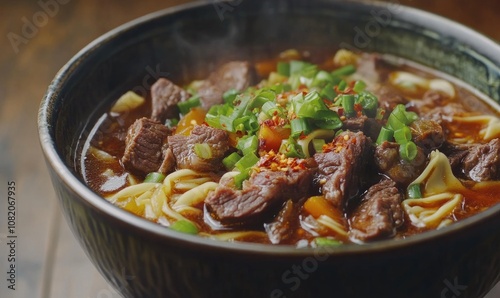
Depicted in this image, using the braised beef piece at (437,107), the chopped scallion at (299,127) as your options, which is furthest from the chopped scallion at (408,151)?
the braised beef piece at (437,107)

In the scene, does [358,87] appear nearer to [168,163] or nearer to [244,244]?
[168,163]

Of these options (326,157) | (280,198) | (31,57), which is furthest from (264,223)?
(31,57)

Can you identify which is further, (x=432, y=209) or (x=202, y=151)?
(x=202, y=151)

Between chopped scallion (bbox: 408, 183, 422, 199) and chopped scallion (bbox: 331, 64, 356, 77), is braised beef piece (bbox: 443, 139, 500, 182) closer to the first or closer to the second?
chopped scallion (bbox: 408, 183, 422, 199)

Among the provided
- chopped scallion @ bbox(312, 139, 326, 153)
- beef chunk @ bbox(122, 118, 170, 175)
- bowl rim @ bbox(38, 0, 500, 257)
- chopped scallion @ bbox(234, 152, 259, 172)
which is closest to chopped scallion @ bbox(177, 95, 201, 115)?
beef chunk @ bbox(122, 118, 170, 175)

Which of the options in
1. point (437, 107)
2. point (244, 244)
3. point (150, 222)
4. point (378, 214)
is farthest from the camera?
point (437, 107)

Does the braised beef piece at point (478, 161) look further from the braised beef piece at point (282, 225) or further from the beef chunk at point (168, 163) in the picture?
the beef chunk at point (168, 163)

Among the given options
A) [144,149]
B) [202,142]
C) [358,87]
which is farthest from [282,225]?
[358,87]
